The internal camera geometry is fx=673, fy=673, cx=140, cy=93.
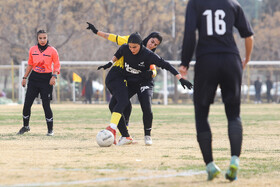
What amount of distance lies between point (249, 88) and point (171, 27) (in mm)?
8644

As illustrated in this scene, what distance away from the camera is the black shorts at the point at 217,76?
6.55 m

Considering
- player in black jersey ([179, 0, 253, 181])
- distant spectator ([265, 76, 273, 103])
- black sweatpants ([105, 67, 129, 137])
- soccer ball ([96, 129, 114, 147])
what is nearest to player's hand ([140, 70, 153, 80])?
black sweatpants ([105, 67, 129, 137])

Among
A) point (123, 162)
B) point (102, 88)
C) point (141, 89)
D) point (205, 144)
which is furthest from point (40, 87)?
point (102, 88)

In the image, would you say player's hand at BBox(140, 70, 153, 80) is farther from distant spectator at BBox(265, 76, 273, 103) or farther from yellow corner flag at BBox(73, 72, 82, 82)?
distant spectator at BBox(265, 76, 273, 103)

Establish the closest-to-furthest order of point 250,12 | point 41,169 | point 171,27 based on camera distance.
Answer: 1. point 41,169
2. point 171,27
3. point 250,12

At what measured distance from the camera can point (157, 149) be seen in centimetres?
991

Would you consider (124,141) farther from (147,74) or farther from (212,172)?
(212,172)

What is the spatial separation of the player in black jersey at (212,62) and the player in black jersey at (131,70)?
3.27m

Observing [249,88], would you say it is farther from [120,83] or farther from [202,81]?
[202,81]

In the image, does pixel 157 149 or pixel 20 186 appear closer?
pixel 20 186

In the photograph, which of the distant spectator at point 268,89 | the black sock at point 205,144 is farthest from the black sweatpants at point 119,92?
the distant spectator at point 268,89

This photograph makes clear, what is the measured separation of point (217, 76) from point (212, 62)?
15 cm

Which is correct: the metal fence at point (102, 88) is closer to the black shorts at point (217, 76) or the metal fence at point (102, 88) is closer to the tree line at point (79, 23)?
the tree line at point (79, 23)

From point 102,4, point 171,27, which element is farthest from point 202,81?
point 171,27
